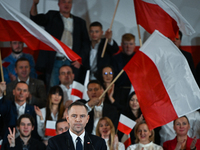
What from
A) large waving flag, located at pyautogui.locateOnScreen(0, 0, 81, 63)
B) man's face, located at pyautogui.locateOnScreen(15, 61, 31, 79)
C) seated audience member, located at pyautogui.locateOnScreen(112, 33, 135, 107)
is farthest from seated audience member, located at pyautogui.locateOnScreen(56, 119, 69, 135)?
seated audience member, located at pyautogui.locateOnScreen(112, 33, 135, 107)

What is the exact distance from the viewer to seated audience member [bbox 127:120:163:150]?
503cm

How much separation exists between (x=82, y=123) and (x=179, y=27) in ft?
8.39

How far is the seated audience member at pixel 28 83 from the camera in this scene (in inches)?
227

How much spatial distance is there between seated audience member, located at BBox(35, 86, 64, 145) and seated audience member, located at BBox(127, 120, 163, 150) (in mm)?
1112

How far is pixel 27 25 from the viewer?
5031mm

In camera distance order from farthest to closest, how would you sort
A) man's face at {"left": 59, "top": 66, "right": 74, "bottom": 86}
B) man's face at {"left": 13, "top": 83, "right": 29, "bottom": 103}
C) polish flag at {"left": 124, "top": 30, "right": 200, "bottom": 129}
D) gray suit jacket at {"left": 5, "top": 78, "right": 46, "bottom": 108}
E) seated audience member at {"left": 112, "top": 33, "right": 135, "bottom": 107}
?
seated audience member at {"left": 112, "top": 33, "right": 135, "bottom": 107}
man's face at {"left": 59, "top": 66, "right": 74, "bottom": 86}
gray suit jacket at {"left": 5, "top": 78, "right": 46, "bottom": 108}
man's face at {"left": 13, "top": 83, "right": 29, "bottom": 103}
polish flag at {"left": 124, "top": 30, "right": 200, "bottom": 129}

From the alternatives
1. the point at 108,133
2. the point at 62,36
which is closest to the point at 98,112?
the point at 108,133

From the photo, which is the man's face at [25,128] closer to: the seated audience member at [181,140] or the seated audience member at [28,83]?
the seated audience member at [28,83]

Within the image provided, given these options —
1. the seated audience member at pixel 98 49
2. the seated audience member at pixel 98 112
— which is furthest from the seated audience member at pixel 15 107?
the seated audience member at pixel 98 49

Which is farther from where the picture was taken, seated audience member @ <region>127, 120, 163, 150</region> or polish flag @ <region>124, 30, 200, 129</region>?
seated audience member @ <region>127, 120, 163, 150</region>

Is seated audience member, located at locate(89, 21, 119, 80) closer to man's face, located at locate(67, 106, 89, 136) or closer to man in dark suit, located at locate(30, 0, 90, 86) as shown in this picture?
man in dark suit, located at locate(30, 0, 90, 86)

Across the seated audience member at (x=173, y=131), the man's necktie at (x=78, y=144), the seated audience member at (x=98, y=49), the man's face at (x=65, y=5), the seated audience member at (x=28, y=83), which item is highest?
the man's face at (x=65, y=5)

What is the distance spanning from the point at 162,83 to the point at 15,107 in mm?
2125

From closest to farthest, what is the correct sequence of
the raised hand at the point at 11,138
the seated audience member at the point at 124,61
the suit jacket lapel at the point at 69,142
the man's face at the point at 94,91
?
the suit jacket lapel at the point at 69,142 < the raised hand at the point at 11,138 < the man's face at the point at 94,91 < the seated audience member at the point at 124,61
